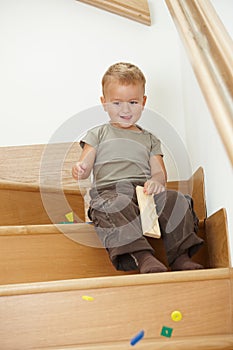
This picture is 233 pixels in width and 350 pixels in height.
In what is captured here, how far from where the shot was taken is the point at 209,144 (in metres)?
1.89

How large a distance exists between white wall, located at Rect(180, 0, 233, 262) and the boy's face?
8.6 inches

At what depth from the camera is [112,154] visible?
2.04 metres

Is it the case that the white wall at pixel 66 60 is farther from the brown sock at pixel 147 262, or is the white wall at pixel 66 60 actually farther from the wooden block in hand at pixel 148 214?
the brown sock at pixel 147 262

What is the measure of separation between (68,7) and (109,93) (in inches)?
33.0

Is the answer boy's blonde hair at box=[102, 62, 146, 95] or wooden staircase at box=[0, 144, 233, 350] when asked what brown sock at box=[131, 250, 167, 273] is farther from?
boy's blonde hair at box=[102, 62, 146, 95]

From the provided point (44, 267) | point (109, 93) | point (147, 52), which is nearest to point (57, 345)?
point (44, 267)

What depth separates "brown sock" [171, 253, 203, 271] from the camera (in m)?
1.64

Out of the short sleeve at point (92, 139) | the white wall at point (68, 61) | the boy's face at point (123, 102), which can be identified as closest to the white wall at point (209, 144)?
the white wall at point (68, 61)

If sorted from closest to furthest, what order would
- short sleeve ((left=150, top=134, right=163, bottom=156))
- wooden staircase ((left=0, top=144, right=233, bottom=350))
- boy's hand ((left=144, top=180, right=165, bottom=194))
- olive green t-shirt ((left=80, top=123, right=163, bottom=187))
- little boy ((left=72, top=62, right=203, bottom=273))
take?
wooden staircase ((left=0, top=144, right=233, bottom=350))
little boy ((left=72, top=62, right=203, bottom=273))
boy's hand ((left=144, top=180, right=165, bottom=194))
olive green t-shirt ((left=80, top=123, right=163, bottom=187))
short sleeve ((left=150, top=134, right=163, bottom=156))

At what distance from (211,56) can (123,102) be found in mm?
1056

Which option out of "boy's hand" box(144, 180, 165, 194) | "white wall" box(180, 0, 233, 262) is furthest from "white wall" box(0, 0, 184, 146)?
"boy's hand" box(144, 180, 165, 194)

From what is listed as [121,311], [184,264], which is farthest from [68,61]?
[121,311]

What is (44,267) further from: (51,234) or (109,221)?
(109,221)

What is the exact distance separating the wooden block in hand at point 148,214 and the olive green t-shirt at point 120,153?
0.15 metres
